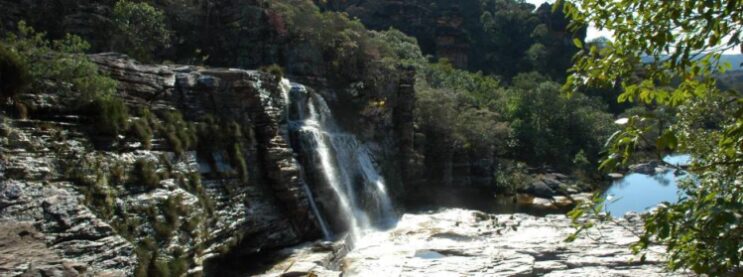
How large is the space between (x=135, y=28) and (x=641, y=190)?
111ft

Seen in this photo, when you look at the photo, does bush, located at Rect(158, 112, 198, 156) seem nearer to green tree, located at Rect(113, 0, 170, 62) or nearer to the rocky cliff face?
the rocky cliff face

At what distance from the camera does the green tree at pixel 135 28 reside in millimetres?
23469

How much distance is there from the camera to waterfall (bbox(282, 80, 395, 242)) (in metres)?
19.6

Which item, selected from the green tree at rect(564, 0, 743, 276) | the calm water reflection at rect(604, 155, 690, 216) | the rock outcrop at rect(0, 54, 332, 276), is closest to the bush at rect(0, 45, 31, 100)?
the rock outcrop at rect(0, 54, 332, 276)

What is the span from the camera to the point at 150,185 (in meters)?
12.3

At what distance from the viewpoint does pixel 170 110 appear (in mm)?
14445

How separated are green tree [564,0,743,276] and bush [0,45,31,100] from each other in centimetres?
999

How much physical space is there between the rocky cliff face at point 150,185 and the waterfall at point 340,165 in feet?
5.38

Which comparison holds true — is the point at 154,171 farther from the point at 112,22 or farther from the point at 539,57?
the point at 539,57

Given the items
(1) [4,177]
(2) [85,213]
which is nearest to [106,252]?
(2) [85,213]

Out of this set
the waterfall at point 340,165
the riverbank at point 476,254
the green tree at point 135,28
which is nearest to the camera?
the riverbank at point 476,254

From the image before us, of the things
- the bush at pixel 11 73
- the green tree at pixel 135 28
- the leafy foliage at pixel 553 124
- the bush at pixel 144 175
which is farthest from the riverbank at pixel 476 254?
the leafy foliage at pixel 553 124

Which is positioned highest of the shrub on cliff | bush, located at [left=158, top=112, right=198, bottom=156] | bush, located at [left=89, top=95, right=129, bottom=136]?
the shrub on cliff

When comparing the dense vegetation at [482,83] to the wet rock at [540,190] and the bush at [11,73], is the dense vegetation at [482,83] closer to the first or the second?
the bush at [11,73]
